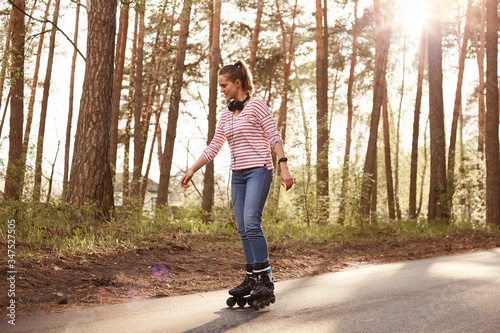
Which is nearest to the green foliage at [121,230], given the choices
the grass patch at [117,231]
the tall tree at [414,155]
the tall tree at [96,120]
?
the grass patch at [117,231]

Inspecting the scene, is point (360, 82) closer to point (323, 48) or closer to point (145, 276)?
point (323, 48)

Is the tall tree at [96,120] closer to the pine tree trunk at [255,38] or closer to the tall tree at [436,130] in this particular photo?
the tall tree at [436,130]

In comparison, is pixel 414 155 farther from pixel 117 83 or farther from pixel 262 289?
pixel 262 289

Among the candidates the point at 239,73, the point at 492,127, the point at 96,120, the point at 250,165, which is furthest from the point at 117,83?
the point at 250,165

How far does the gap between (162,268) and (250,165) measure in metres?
2.31

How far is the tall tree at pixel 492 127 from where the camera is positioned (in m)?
15.6

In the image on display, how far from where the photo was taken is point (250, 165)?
4.06 metres

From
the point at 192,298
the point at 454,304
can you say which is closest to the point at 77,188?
A: the point at 192,298

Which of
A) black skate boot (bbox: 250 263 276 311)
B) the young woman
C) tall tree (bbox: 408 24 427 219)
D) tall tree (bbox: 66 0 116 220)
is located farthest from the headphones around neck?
tall tree (bbox: 408 24 427 219)

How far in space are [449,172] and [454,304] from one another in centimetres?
1272

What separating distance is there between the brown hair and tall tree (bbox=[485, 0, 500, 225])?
14076mm

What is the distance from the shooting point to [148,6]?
1019 centimetres

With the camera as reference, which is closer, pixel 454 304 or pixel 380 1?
pixel 454 304

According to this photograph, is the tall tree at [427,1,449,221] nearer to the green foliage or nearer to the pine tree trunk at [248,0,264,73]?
the green foliage
